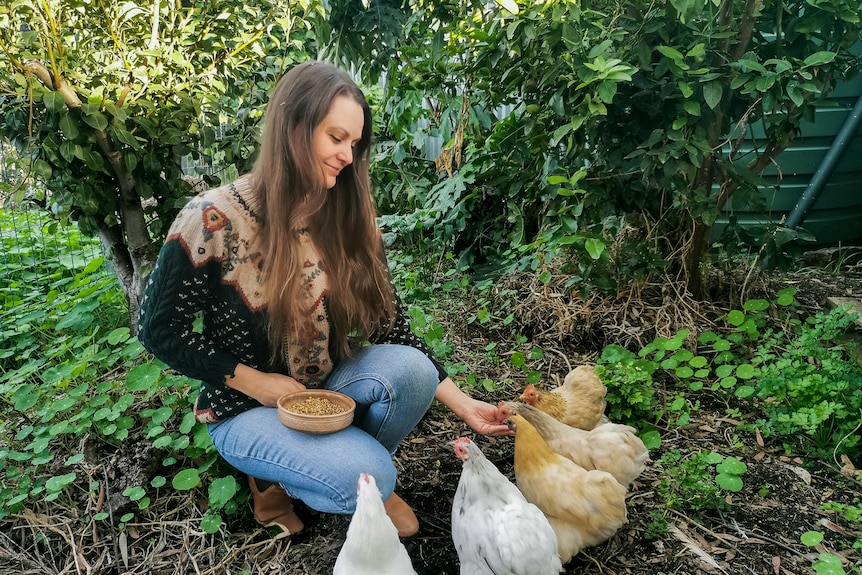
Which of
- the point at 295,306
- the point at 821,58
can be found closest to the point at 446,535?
the point at 295,306

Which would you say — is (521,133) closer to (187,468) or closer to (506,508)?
(506,508)

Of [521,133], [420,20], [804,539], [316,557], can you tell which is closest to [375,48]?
[420,20]

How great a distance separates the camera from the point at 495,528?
166 centimetres

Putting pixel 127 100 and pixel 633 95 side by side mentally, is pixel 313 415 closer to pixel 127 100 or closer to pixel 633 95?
pixel 127 100

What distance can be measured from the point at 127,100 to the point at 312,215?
1.21 meters

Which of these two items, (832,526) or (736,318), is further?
(736,318)

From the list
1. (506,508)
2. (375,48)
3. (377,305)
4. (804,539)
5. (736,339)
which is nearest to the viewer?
(506,508)

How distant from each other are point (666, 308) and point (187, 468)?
232 centimetres

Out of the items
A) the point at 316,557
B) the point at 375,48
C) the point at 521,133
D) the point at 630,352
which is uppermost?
the point at 375,48

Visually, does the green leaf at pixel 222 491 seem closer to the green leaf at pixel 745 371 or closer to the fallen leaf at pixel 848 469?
the green leaf at pixel 745 371

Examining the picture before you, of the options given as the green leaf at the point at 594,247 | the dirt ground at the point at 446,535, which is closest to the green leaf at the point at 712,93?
the green leaf at the point at 594,247

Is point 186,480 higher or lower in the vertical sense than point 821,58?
lower

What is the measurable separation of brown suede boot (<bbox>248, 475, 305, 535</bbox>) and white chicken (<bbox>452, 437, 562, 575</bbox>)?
0.59m

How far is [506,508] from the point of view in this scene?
171 centimetres
